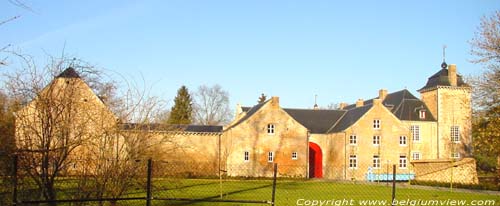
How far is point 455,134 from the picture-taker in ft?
174

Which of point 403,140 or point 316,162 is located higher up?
point 403,140

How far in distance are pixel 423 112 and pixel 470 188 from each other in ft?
80.4

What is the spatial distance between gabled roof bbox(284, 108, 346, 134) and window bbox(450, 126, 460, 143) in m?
10.7

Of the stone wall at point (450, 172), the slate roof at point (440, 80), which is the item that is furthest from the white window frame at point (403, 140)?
the stone wall at point (450, 172)

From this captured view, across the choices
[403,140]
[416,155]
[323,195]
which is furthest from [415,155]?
[323,195]

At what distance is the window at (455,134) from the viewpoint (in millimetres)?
52844

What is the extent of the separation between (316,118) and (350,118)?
12.7ft

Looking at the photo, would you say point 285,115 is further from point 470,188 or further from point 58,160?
point 58,160

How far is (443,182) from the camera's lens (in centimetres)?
3225

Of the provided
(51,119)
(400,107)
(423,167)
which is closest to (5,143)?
(51,119)

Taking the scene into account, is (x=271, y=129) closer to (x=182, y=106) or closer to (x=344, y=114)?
(x=344, y=114)

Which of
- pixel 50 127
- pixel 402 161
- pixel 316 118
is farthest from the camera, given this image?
pixel 316 118

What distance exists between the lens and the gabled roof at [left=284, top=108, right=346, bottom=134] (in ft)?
170

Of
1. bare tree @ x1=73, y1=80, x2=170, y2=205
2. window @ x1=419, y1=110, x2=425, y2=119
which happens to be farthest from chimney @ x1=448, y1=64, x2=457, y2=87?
bare tree @ x1=73, y1=80, x2=170, y2=205
